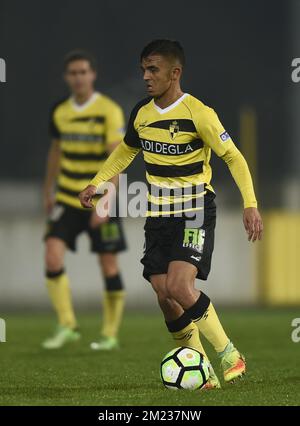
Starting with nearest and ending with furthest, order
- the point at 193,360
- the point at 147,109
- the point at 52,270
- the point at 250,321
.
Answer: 1. the point at 193,360
2. the point at 147,109
3. the point at 52,270
4. the point at 250,321

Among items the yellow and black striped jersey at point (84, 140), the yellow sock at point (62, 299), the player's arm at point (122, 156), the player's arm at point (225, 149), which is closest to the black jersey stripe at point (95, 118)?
the yellow and black striped jersey at point (84, 140)

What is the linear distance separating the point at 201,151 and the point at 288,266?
8.13 meters

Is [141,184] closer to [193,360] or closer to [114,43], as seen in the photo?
[114,43]

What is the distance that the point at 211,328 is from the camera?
6.97m

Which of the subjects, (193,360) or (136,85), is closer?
(193,360)

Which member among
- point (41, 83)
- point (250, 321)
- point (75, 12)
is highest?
point (75, 12)

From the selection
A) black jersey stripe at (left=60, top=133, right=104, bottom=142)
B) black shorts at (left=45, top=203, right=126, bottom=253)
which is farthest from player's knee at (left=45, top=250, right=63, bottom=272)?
black jersey stripe at (left=60, top=133, right=104, bottom=142)

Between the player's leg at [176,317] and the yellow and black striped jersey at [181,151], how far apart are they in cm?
42

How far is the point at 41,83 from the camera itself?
16.3 meters

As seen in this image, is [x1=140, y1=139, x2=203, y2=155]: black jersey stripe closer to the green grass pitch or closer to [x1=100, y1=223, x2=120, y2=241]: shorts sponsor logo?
the green grass pitch

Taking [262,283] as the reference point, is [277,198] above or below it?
above

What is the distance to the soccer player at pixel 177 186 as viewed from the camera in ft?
22.7

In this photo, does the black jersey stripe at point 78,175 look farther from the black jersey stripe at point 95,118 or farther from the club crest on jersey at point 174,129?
the club crest on jersey at point 174,129

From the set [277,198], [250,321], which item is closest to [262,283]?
[277,198]
